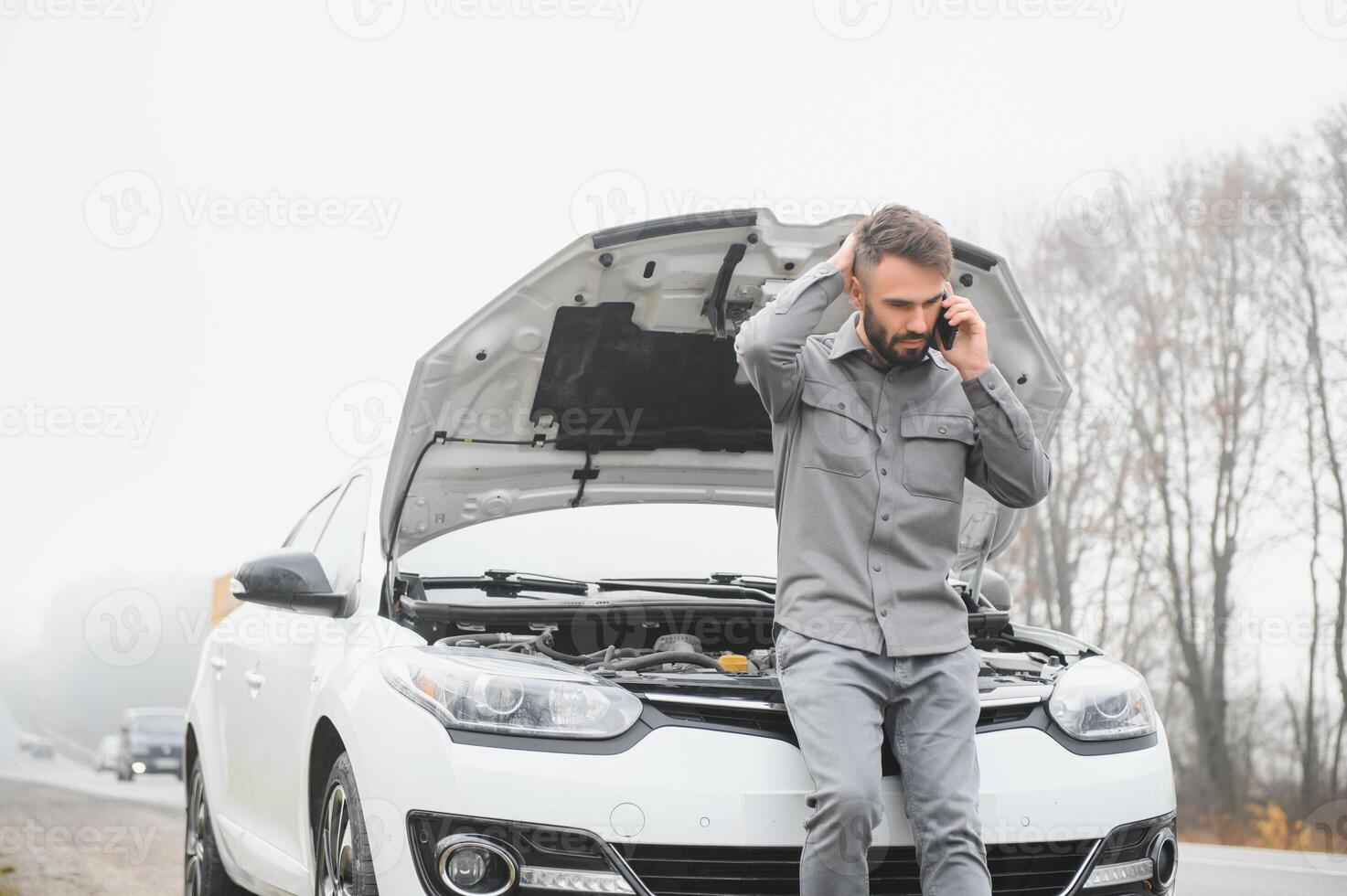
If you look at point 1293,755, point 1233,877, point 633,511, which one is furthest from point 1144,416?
point 633,511

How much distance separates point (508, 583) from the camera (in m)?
3.94

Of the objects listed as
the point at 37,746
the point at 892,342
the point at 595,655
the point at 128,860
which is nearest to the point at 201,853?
the point at 595,655

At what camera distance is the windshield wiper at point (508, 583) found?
3.88 metres

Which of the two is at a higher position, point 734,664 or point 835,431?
point 835,431

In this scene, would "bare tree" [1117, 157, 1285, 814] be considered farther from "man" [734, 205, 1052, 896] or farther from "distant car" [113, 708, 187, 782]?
"distant car" [113, 708, 187, 782]

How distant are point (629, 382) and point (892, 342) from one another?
1223 mm

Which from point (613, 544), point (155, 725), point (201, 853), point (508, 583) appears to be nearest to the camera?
point (508, 583)

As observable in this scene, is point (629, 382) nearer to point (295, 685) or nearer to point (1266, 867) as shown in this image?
point (295, 685)

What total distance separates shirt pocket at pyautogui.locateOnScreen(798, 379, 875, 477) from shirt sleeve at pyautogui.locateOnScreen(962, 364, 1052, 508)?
262mm

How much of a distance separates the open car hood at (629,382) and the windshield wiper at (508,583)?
0.18 metres

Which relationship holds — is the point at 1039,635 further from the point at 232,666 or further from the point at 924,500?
the point at 232,666

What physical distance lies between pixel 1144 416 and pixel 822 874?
1683cm

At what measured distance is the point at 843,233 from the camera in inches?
131

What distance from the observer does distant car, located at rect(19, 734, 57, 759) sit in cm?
3358
